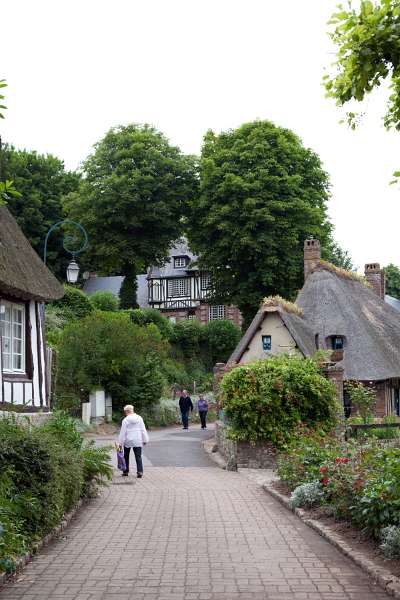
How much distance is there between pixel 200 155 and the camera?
154 feet

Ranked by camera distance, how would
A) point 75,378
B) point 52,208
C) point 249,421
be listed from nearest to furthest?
point 249,421 < point 75,378 < point 52,208

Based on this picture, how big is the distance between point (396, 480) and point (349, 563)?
1.02 metres

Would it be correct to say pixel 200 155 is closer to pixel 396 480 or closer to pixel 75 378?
pixel 75 378

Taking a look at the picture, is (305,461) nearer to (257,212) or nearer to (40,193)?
(257,212)

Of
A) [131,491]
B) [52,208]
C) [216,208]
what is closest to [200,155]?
[216,208]

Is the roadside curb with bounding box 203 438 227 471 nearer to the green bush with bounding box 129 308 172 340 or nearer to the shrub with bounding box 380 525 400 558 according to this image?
the shrub with bounding box 380 525 400 558

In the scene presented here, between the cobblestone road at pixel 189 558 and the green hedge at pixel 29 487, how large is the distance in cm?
29

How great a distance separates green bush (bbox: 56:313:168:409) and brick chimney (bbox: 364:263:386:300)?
14082 millimetres

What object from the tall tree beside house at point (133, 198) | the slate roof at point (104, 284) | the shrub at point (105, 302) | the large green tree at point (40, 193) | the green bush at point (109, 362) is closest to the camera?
the green bush at point (109, 362)

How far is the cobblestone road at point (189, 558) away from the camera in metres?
6.97

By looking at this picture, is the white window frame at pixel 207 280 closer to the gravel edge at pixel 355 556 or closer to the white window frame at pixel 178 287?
the white window frame at pixel 178 287

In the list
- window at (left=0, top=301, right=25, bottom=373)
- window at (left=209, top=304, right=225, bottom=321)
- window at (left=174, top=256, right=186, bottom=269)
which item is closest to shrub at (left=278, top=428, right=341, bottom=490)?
window at (left=0, top=301, right=25, bottom=373)

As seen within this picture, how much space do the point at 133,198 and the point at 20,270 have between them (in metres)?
27.0

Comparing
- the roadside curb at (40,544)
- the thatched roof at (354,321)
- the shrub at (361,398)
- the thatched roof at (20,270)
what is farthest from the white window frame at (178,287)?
the roadside curb at (40,544)
